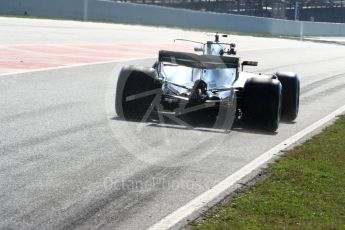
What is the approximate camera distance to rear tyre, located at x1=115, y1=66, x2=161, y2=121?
35.4ft

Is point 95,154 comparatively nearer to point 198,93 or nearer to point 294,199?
point 294,199

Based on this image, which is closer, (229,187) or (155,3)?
(229,187)

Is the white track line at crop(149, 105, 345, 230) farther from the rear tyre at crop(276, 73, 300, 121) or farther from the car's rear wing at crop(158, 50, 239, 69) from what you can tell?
the rear tyre at crop(276, 73, 300, 121)

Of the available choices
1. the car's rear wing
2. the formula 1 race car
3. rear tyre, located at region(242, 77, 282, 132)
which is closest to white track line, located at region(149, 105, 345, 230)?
rear tyre, located at region(242, 77, 282, 132)

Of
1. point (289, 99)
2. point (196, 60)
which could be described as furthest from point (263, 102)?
point (289, 99)

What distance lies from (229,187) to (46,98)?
19.3ft

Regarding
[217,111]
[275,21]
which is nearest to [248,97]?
[217,111]

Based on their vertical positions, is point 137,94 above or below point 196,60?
below

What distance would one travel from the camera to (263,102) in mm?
10602

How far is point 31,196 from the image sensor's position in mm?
6414

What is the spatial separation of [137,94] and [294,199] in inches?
180

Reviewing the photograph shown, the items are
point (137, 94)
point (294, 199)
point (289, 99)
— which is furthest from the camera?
point (289, 99)

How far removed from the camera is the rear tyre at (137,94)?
1079 cm

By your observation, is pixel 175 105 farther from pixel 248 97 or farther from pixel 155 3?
pixel 155 3
